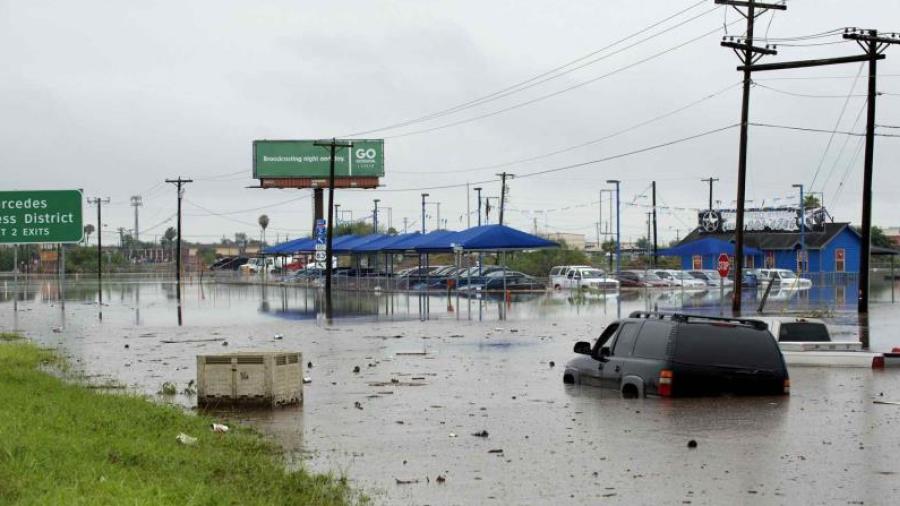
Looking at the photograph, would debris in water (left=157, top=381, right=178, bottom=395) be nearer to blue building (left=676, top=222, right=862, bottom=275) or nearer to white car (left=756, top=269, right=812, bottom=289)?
white car (left=756, top=269, right=812, bottom=289)

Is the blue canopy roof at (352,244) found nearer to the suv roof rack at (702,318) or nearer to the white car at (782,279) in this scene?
the white car at (782,279)

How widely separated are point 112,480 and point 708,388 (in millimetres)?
9877

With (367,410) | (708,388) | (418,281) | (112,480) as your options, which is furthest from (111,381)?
(418,281)

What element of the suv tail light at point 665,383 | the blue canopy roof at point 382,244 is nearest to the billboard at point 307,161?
the blue canopy roof at point 382,244

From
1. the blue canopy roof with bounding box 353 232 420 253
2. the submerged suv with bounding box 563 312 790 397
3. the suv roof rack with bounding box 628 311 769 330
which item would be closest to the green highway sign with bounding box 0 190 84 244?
the submerged suv with bounding box 563 312 790 397

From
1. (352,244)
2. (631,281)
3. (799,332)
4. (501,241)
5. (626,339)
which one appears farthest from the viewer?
(352,244)

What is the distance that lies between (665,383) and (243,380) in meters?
6.04

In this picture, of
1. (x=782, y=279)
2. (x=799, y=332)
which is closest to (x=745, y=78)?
(x=799, y=332)

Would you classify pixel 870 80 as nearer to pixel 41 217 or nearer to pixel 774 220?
pixel 41 217

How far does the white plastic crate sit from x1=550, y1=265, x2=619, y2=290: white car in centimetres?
5644

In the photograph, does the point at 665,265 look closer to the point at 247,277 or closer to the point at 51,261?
the point at 247,277

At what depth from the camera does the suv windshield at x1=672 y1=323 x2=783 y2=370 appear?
16.9 metres

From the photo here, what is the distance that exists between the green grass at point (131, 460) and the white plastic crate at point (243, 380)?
1372mm

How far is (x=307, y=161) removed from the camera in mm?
105625
